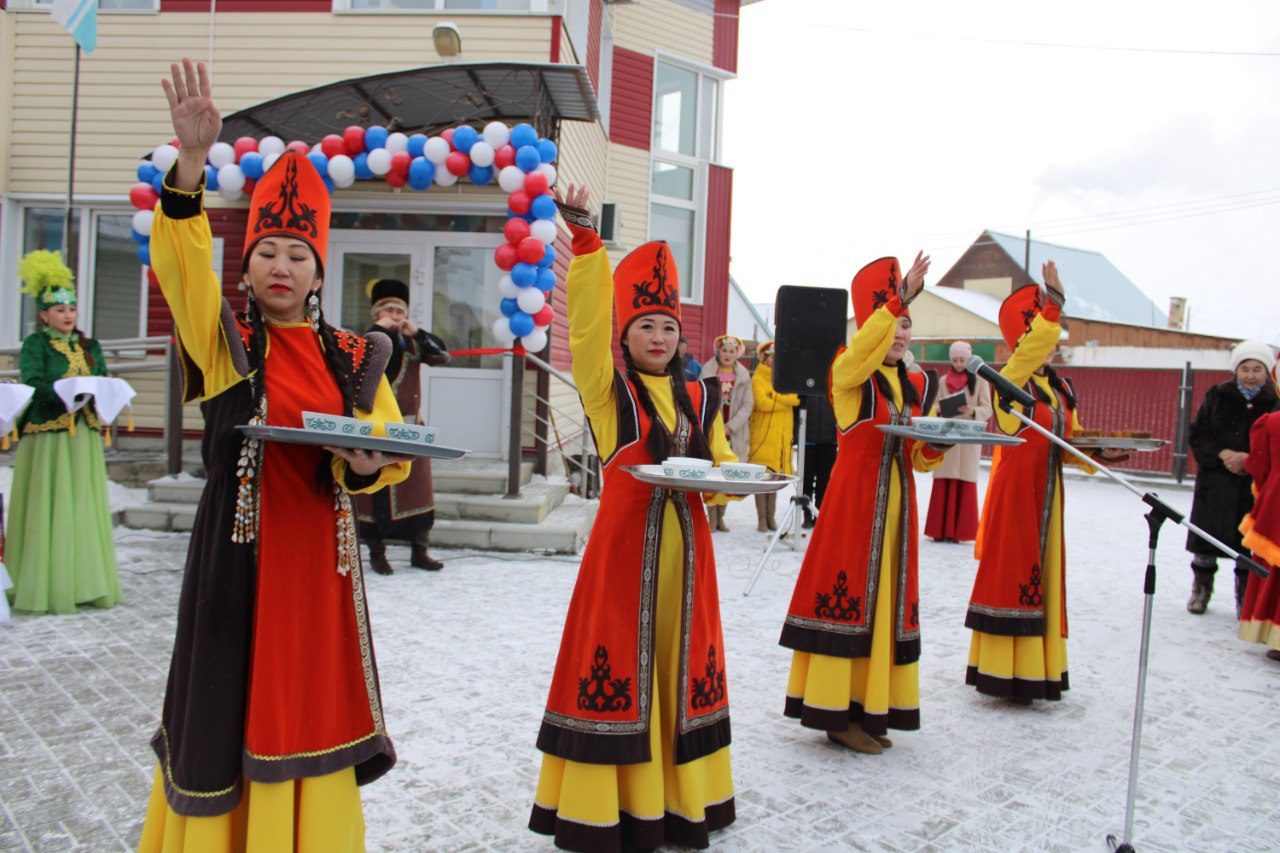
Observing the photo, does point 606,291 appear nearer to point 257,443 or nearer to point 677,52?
point 257,443

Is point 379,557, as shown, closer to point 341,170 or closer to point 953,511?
point 341,170

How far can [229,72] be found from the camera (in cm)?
1061

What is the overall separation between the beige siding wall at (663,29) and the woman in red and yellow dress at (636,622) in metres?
13.6

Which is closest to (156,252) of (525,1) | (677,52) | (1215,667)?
(1215,667)

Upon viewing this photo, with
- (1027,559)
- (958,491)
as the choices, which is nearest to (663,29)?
(958,491)

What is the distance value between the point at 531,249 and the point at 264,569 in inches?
239

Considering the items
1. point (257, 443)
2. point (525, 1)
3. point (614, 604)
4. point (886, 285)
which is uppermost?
point (525, 1)

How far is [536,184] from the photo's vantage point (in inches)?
314

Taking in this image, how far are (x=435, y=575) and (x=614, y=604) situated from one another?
4572mm

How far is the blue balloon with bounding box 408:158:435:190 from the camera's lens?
26.7 feet

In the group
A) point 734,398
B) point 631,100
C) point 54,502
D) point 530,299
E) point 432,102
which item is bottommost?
point 54,502

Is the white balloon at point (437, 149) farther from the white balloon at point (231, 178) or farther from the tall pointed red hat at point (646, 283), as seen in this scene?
the tall pointed red hat at point (646, 283)

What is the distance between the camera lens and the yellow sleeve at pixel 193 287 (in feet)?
7.00

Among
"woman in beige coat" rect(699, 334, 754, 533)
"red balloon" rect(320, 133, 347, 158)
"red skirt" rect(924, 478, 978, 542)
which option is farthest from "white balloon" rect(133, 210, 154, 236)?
"red skirt" rect(924, 478, 978, 542)
